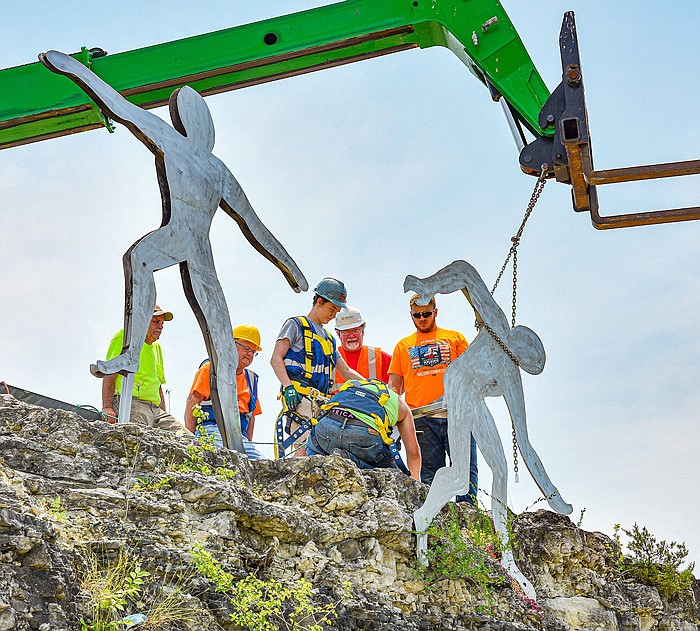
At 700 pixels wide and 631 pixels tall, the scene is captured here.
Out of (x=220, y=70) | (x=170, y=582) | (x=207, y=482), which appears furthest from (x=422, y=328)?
(x=170, y=582)

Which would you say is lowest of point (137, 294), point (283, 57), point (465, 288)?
point (137, 294)

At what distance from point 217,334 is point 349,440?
111 cm

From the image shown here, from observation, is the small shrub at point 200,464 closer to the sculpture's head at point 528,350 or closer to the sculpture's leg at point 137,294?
the sculpture's leg at point 137,294

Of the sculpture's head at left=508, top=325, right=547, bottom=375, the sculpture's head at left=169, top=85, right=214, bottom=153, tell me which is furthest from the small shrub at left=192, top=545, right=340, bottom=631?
the sculpture's head at left=169, top=85, right=214, bottom=153

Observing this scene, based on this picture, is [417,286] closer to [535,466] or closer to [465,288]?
[465,288]

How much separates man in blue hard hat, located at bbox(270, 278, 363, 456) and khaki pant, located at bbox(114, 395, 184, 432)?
1.05 meters

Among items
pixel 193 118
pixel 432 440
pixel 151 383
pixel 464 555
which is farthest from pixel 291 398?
pixel 193 118

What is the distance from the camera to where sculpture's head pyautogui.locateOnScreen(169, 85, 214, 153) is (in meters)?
6.75

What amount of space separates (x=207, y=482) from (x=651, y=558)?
348cm

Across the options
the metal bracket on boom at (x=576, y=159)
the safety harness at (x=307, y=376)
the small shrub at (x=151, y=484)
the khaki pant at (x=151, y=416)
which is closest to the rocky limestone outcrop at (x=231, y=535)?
the small shrub at (x=151, y=484)

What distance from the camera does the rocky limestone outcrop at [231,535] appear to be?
14.0ft

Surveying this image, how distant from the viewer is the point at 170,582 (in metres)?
4.55

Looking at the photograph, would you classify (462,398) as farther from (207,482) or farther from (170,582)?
(170,582)

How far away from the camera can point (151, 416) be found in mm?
7707
